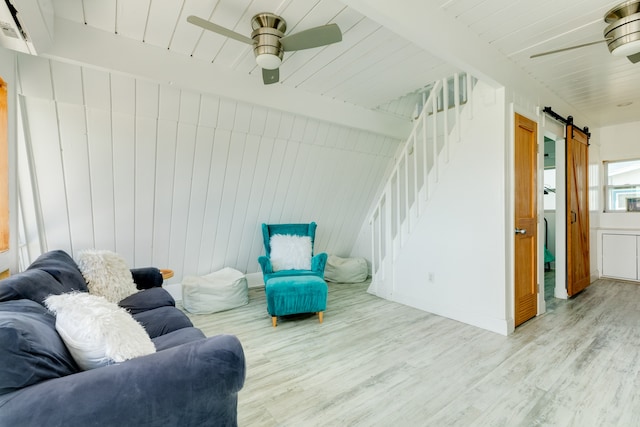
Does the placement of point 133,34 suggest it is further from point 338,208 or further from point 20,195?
point 338,208

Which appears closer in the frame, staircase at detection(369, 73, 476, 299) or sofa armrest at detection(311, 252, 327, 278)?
staircase at detection(369, 73, 476, 299)

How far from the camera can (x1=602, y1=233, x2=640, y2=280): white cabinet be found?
14.9 feet

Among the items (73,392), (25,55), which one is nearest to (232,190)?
(25,55)

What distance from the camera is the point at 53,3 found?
6.12 feet

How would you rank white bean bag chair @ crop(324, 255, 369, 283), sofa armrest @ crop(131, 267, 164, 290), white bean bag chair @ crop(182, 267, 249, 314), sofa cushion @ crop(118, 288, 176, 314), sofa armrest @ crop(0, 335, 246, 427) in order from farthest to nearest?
white bean bag chair @ crop(324, 255, 369, 283) < white bean bag chair @ crop(182, 267, 249, 314) < sofa armrest @ crop(131, 267, 164, 290) < sofa cushion @ crop(118, 288, 176, 314) < sofa armrest @ crop(0, 335, 246, 427)

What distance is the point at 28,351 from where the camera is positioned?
896 millimetres

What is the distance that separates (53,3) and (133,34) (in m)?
0.45

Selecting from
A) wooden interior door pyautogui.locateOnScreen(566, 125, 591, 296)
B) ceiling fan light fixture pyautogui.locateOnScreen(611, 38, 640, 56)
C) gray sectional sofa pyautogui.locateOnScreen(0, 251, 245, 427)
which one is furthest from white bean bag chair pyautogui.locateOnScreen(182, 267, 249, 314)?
wooden interior door pyautogui.locateOnScreen(566, 125, 591, 296)

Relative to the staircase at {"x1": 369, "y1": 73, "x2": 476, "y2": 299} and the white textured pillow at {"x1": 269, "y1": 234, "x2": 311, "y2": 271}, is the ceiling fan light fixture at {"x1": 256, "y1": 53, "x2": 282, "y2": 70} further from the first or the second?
the white textured pillow at {"x1": 269, "y1": 234, "x2": 311, "y2": 271}

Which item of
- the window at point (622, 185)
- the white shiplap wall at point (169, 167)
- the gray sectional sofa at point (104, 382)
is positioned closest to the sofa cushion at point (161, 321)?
the gray sectional sofa at point (104, 382)

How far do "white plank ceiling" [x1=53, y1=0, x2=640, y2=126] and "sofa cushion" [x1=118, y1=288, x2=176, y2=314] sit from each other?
6.48ft

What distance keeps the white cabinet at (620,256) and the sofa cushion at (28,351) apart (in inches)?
259

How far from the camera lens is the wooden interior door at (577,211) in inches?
149

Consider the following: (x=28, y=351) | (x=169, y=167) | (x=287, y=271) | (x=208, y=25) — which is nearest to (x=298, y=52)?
(x=208, y=25)
